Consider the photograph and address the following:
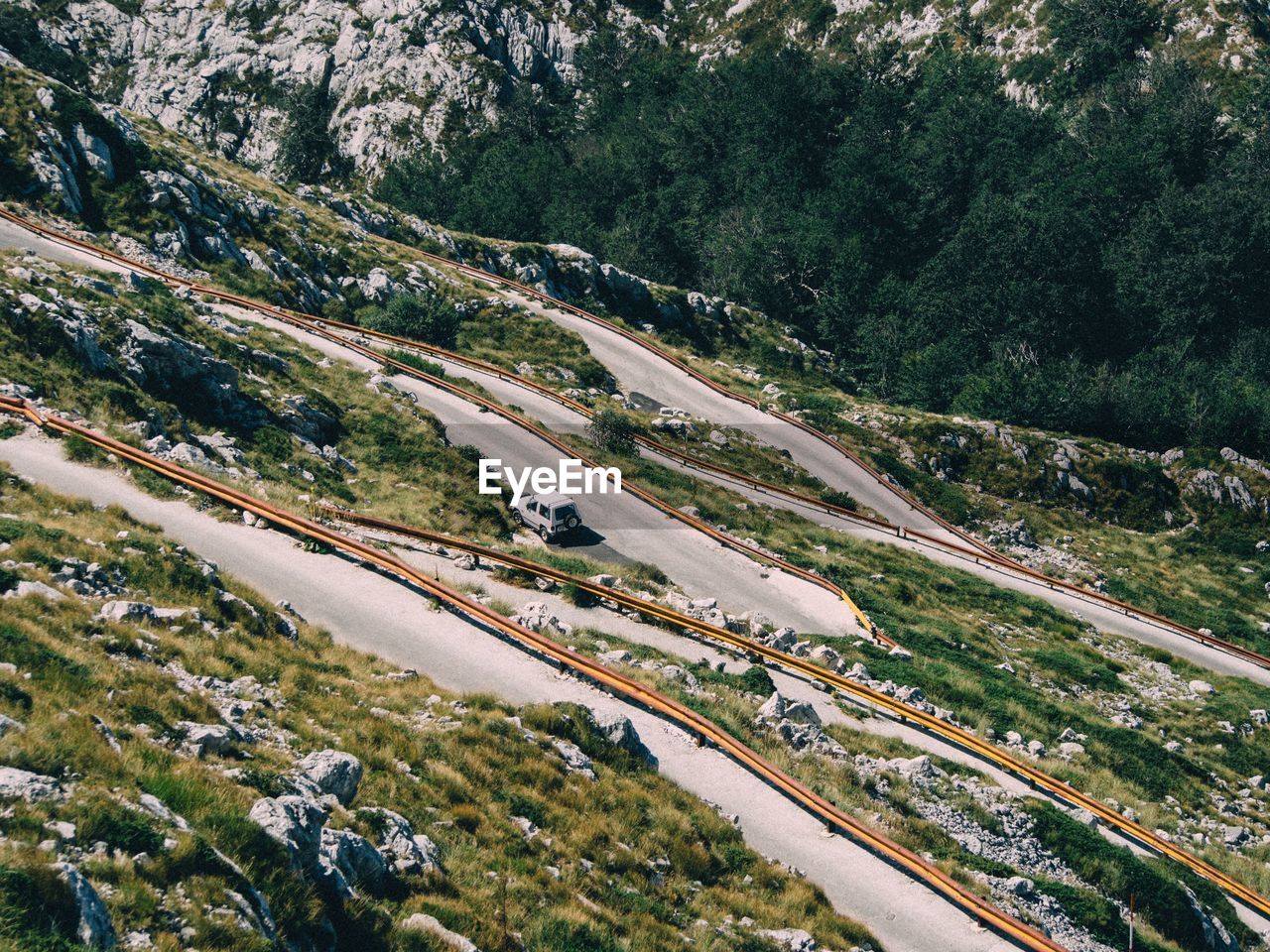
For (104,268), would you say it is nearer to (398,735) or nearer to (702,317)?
(398,735)

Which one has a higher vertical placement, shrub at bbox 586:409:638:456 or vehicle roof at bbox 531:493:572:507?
shrub at bbox 586:409:638:456

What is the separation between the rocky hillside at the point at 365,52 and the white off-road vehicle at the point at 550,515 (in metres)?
103

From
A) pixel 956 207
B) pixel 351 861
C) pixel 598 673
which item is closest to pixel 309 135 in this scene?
pixel 956 207

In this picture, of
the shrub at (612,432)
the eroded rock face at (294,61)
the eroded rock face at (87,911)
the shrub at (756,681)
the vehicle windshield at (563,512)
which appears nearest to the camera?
the eroded rock face at (87,911)

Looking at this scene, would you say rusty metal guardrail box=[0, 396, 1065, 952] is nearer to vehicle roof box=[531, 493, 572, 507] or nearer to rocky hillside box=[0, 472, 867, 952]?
rocky hillside box=[0, 472, 867, 952]

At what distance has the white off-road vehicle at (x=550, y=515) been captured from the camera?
39.5 metres

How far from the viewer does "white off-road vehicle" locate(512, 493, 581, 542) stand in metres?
39.5

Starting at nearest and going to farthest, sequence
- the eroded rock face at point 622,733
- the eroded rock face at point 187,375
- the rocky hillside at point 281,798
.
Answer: the rocky hillside at point 281,798
the eroded rock face at point 622,733
the eroded rock face at point 187,375

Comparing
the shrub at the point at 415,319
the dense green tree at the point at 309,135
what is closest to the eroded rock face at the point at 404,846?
the shrub at the point at 415,319

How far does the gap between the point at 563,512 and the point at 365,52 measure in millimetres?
122163

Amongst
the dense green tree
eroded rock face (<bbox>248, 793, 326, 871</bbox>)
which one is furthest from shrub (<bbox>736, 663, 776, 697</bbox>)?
the dense green tree

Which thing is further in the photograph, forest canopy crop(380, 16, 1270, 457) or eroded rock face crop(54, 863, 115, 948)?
forest canopy crop(380, 16, 1270, 457)

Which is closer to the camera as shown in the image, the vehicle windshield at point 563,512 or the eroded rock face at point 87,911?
the eroded rock face at point 87,911

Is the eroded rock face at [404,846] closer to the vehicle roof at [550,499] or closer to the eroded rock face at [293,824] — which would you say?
the eroded rock face at [293,824]
